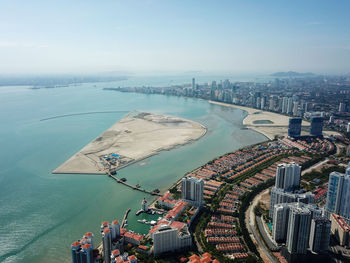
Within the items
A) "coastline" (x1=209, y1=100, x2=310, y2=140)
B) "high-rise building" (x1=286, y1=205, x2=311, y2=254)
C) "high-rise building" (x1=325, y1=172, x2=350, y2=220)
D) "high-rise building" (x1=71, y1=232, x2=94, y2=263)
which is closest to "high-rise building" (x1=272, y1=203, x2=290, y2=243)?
"high-rise building" (x1=286, y1=205, x2=311, y2=254)

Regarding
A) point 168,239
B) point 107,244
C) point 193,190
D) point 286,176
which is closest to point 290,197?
point 286,176

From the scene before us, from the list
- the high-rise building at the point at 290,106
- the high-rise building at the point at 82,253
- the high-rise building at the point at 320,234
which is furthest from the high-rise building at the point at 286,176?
the high-rise building at the point at 290,106

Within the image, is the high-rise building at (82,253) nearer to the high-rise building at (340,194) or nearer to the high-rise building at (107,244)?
the high-rise building at (107,244)

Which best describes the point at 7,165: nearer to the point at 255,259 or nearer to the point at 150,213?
the point at 150,213

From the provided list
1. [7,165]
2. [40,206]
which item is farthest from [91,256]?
[7,165]

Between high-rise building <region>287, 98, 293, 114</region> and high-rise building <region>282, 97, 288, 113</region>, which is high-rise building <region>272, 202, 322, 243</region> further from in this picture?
high-rise building <region>282, 97, 288, 113</region>
